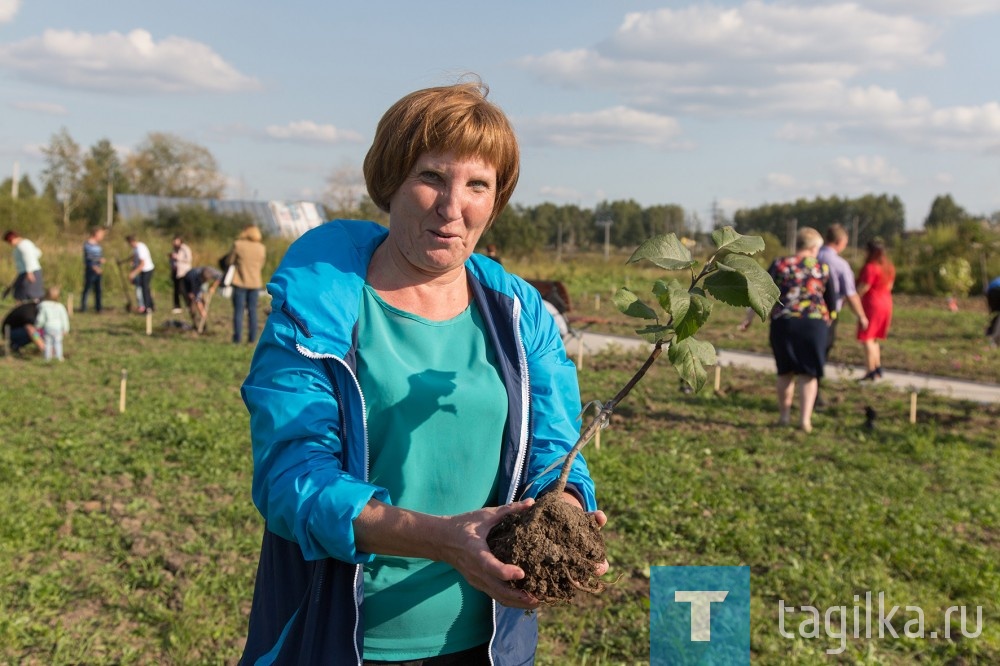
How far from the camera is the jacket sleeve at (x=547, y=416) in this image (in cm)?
185

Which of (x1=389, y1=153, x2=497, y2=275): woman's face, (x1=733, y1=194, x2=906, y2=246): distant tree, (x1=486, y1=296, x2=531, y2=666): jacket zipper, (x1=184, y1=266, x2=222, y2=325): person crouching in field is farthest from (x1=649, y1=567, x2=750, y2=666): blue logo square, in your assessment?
(x1=733, y1=194, x2=906, y2=246): distant tree

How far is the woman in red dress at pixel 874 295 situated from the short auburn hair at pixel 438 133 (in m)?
8.68

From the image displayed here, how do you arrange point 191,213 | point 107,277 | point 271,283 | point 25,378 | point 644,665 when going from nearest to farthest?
point 271,283 → point 644,665 → point 25,378 → point 107,277 → point 191,213

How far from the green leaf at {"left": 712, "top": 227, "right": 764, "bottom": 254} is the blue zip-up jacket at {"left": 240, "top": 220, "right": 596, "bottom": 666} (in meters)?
0.45

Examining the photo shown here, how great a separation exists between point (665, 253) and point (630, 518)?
3.91 m

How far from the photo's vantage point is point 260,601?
5.87ft

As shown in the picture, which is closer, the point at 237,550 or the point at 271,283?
the point at 271,283

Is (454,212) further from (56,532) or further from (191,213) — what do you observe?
(191,213)

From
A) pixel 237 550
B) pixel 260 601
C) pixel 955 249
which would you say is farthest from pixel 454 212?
pixel 955 249

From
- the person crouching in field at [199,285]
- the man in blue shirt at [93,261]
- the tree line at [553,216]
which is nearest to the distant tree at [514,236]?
the tree line at [553,216]

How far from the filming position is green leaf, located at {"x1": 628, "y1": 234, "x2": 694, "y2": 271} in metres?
1.69

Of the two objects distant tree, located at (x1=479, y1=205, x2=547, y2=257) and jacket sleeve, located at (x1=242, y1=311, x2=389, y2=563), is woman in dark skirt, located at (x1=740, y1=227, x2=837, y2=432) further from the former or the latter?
distant tree, located at (x1=479, y1=205, x2=547, y2=257)

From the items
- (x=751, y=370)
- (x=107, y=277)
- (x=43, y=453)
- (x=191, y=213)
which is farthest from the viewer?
(x=191, y=213)

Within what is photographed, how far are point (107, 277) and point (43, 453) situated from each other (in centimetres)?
1564
